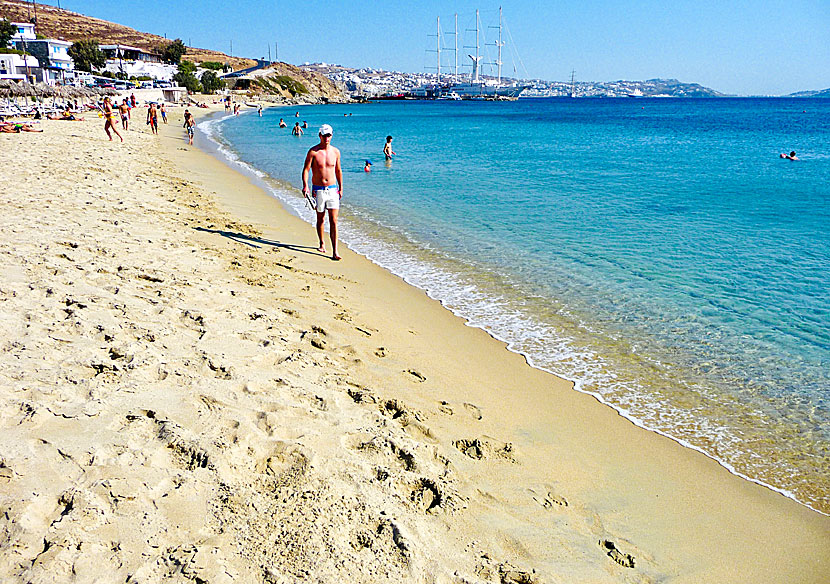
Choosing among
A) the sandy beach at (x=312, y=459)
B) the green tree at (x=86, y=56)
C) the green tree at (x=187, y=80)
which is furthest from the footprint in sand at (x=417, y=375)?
the green tree at (x=187, y=80)

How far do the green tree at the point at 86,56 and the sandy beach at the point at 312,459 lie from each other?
9451 cm

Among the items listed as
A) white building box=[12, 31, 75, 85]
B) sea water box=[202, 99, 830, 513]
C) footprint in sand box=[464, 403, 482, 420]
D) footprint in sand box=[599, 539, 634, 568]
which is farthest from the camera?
white building box=[12, 31, 75, 85]

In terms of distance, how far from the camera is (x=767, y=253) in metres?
11.5

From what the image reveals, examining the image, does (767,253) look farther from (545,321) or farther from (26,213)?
(26,213)

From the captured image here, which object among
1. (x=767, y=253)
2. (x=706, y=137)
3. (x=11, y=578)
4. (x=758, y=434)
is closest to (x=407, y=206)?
(x=767, y=253)

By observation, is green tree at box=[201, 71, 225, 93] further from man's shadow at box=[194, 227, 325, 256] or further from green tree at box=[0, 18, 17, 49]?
man's shadow at box=[194, 227, 325, 256]

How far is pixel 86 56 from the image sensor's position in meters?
85.3

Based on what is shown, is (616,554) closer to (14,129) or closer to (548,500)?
(548,500)

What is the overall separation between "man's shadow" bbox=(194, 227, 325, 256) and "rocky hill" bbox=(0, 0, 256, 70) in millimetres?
148968

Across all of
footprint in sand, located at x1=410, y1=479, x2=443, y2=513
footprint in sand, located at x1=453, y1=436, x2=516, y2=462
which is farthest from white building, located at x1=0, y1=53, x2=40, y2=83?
footprint in sand, located at x1=410, y1=479, x2=443, y2=513

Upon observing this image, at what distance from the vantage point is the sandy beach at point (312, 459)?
2.88 m

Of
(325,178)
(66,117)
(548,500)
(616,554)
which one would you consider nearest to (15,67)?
(66,117)

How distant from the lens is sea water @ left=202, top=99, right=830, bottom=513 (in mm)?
5359

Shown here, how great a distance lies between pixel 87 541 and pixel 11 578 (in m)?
0.31
